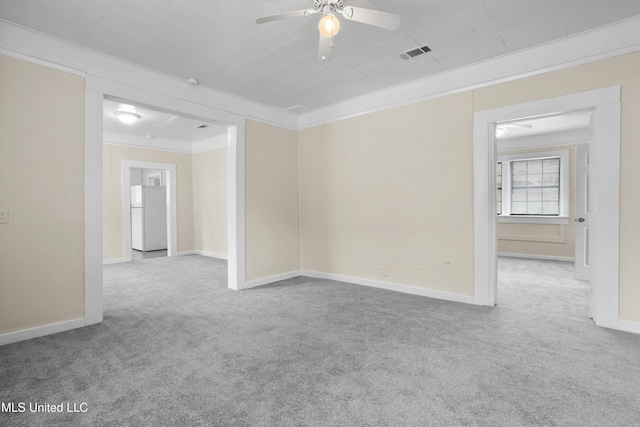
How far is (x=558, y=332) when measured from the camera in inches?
115

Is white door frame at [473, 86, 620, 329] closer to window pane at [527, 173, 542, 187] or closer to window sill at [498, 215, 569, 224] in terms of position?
window sill at [498, 215, 569, 224]

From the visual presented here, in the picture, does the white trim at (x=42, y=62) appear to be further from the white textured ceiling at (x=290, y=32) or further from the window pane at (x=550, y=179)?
the window pane at (x=550, y=179)

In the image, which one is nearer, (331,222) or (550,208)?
(331,222)

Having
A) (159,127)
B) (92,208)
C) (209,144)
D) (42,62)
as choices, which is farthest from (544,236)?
(42,62)

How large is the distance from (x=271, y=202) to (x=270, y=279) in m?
1.22

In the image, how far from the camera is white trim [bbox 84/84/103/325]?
3.19 m

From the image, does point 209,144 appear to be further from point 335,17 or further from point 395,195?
Answer: point 335,17

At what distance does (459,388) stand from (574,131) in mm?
6981

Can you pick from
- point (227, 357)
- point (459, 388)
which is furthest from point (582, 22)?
point (227, 357)

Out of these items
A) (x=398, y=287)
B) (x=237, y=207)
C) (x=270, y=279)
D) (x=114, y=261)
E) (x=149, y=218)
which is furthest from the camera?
(x=149, y=218)

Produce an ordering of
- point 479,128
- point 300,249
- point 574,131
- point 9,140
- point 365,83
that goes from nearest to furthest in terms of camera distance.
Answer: point 9,140 < point 479,128 < point 365,83 < point 300,249 < point 574,131

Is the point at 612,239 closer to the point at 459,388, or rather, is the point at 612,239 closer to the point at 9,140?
the point at 459,388

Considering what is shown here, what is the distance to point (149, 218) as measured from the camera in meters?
8.80

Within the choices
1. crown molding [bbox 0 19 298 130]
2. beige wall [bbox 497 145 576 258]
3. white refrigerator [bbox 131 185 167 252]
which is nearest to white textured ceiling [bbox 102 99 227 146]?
crown molding [bbox 0 19 298 130]
